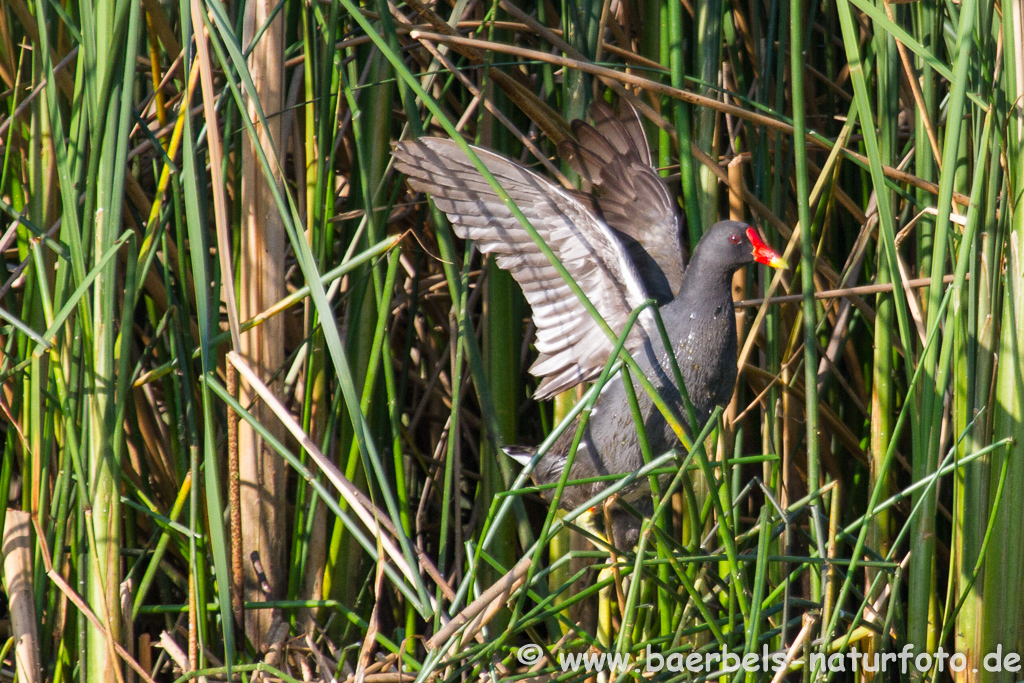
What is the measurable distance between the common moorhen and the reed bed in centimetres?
7

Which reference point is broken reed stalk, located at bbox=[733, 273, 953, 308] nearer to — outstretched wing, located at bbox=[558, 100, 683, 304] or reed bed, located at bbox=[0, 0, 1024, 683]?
reed bed, located at bbox=[0, 0, 1024, 683]

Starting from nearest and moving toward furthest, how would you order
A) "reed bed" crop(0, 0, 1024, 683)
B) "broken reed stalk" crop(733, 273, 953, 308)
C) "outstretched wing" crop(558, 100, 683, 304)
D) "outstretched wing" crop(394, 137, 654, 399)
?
1. "reed bed" crop(0, 0, 1024, 683)
2. "broken reed stalk" crop(733, 273, 953, 308)
3. "outstretched wing" crop(394, 137, 654, 399)
4. "outstretched wing" crop(558, 100, 683, 304)

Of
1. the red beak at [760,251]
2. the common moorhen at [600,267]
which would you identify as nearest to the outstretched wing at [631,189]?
the common moorhen at [600,267]

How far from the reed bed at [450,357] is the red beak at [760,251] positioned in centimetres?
6

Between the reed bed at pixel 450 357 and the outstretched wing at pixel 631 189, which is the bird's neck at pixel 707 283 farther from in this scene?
the outstretched wing at pixel 631 189

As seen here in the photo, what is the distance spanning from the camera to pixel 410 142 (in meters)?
1.66

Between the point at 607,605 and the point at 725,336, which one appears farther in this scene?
the point at 725,336

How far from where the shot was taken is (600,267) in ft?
6.06

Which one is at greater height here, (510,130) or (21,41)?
(21,41)

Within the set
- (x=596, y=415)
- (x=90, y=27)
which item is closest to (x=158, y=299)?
(x=90, y=27)

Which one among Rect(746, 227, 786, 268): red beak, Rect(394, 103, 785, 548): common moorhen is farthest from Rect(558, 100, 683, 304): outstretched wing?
Rect(746, 227, 786, 268): red beak

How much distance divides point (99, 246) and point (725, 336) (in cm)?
116

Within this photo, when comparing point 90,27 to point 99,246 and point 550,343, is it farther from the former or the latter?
point 550,343

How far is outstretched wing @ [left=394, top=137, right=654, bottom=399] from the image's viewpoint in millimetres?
1776
